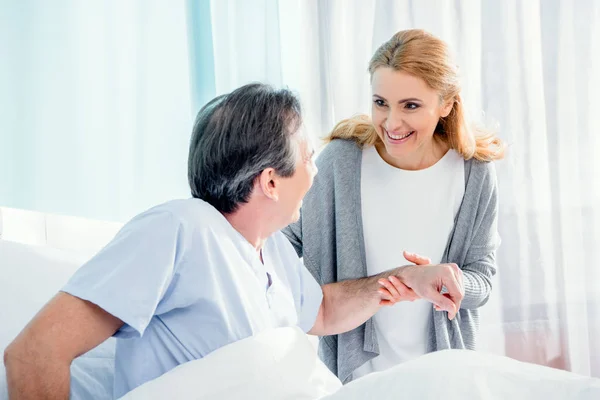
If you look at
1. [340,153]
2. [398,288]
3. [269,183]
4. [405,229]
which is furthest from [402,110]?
[269,183]

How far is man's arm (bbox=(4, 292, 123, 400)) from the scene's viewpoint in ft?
3.65

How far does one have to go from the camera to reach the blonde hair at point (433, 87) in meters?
1.86

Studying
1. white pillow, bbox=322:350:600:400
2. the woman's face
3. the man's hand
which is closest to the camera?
white pillow, bbox=322:350:600:400

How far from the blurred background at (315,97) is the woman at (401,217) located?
0.42 metres

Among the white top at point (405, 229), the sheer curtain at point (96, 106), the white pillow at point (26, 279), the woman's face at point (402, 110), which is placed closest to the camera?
the white pillow at point (26, 279)

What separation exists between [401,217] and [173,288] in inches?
32.5

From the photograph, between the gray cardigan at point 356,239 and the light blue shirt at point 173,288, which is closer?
the light blue shirt at point 173,288


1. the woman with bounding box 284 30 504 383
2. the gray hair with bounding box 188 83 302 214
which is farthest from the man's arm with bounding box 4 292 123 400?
the woman with bounding box 284 30 504 383

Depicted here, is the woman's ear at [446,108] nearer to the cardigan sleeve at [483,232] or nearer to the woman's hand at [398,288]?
the cardigan sleeve at [483,232]

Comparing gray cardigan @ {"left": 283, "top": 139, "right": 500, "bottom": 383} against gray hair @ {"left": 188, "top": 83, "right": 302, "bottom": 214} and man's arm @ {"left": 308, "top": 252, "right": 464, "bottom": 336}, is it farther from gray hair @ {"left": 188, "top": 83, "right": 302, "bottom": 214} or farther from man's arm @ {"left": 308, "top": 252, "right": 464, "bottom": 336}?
gray hair @ {"left": 188, "top": 83, "right": 302, "bottom": 214}

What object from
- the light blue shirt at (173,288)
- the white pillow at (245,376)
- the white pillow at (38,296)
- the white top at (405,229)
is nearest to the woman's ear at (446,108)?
the white top at (405,229)

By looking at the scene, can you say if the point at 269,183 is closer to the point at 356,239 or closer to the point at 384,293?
the point at 384,293

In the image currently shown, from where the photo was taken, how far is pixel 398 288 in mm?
1697

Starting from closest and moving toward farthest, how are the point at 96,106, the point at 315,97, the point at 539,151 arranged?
1. the point at 539,151
2. the point at 315,97
3. the point at 96,106
